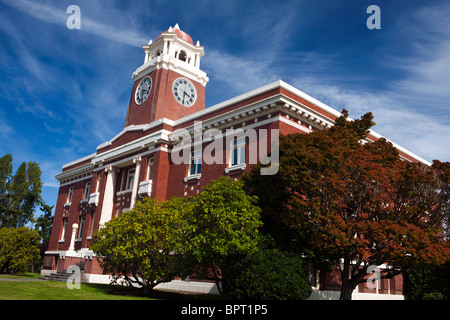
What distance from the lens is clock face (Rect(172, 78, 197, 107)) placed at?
33875 millimetres

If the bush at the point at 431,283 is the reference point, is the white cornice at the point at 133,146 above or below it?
above

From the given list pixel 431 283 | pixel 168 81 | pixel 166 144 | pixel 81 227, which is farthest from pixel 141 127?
pixel 431 283

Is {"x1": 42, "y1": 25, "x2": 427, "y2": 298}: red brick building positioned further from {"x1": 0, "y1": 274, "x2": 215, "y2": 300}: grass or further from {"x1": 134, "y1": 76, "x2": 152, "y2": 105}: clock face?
{"x1": 0, "y1": 274, "x2": 215, "y2": 300}: grass

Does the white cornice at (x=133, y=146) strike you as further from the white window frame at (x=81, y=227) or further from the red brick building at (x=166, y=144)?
the white window frame at (x=81, y=227)

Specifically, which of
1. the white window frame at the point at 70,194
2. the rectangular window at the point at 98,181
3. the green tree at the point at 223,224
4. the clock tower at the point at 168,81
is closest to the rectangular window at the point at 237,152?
the green tree at the point at 223,224

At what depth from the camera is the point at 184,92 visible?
3462 centimetres

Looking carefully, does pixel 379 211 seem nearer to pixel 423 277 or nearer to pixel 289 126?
pixel 289 126

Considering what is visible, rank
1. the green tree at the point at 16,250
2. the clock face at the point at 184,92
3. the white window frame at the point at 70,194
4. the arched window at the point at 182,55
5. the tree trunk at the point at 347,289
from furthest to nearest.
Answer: the white window frame at the point at 70,194
the arched window at the point at 182,55
the clock face at the point at 184,92
the green tree at the point at 16,250
the tree trunk at the point at 347,289

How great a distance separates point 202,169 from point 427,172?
13.4 m

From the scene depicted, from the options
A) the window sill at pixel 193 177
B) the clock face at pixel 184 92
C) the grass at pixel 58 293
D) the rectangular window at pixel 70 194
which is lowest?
the grass at pixel 58 293

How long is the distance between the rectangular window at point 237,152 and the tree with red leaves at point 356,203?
560 centimetres

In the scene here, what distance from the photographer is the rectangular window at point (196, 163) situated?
2555cm

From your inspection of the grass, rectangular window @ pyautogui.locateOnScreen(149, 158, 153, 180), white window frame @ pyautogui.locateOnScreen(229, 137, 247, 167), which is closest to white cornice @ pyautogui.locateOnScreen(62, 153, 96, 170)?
rectangular window @ pyautogui.locateOnScreen(149, 158, 153, 180)
